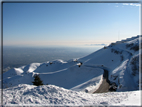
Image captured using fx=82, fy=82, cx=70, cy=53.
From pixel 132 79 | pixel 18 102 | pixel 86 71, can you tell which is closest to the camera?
pixel 18 102

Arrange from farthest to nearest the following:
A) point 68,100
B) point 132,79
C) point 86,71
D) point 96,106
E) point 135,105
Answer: point 86,71 → point 132,79 → point 68,100 → point 96,106 → point 135,105

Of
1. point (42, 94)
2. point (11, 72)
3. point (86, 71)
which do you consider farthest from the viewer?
point (11, 72)

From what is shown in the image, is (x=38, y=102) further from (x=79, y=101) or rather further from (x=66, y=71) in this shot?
(x=66, y=71)

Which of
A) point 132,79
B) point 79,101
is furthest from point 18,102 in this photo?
point 132,79

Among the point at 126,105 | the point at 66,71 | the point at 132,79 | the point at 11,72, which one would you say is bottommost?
the point at 11,72

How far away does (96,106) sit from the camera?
3.91m

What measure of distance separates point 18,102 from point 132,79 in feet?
37.3

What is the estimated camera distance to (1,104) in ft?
13.4

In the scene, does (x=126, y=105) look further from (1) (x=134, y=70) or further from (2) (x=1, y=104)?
(1) (x=134, y=70)

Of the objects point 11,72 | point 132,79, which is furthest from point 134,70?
point 11,72

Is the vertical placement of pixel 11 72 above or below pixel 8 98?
below

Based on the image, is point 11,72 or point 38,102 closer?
point 38,102

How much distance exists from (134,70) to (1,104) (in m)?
12.7

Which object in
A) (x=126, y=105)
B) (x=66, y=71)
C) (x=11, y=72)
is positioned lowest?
(x=11, y=72)
